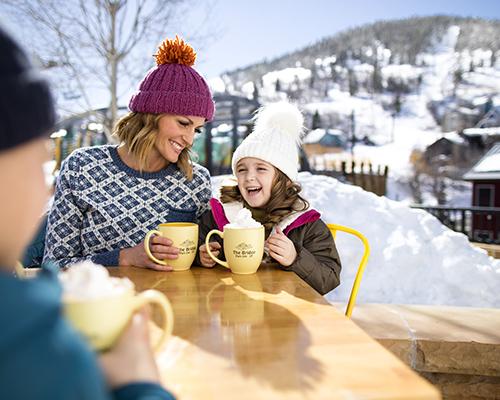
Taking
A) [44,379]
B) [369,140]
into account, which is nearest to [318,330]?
[44,379]

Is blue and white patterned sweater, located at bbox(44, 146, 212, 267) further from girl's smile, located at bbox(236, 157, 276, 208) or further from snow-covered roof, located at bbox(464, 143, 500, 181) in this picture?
snow-covered roof, located at bbox(464, 143, 500, 181)

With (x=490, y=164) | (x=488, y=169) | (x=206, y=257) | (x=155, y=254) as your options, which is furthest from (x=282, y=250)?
(x=490, y=164)

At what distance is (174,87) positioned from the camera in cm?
208

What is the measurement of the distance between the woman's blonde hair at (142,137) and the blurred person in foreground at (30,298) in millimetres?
1661

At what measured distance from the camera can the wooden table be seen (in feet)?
2.05

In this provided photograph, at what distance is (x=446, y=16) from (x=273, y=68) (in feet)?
132

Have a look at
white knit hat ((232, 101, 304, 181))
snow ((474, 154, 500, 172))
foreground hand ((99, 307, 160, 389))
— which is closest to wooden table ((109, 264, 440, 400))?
foreground hand ((99, 307, 160, 389))

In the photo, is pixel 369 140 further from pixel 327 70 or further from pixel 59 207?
pixel 59 207

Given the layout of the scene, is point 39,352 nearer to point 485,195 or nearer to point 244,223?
point 244,223

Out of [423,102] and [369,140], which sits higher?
[423,102]

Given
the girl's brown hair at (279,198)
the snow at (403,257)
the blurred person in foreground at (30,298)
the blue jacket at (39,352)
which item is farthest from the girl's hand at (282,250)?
the snow at (403,257)

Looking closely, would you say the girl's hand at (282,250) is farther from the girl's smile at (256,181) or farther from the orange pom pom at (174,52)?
the orange pom pom at (174,52)

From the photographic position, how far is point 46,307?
42cm

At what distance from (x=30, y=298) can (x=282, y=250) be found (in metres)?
1.21
